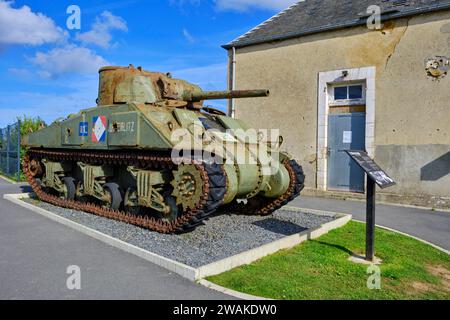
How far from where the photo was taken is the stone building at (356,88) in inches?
469

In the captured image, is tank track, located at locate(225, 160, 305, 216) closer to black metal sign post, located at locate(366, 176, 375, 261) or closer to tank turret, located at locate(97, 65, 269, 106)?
tank turret, located at locate(97, 65, 269, 106)

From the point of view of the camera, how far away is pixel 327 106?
14.1 m

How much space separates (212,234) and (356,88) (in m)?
8.84

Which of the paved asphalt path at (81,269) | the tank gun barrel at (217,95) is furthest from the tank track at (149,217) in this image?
the tank gun barrel at (217,95)

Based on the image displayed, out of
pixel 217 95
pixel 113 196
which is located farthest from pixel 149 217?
pixel 217 95

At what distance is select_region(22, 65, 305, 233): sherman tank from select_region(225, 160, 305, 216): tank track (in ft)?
0.08

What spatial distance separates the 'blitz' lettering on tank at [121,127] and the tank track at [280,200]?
326cm

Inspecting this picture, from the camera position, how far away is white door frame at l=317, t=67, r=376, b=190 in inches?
512

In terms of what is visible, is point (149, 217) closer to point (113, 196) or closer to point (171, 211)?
point (171, 211)

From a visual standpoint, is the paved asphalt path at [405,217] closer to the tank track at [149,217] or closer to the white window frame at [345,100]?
the white window frame at [345,100]

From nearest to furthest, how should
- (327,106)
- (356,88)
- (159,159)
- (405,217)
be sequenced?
1. (159,159)
2. (405,217)
3. (356,88)
4. (327,106)
